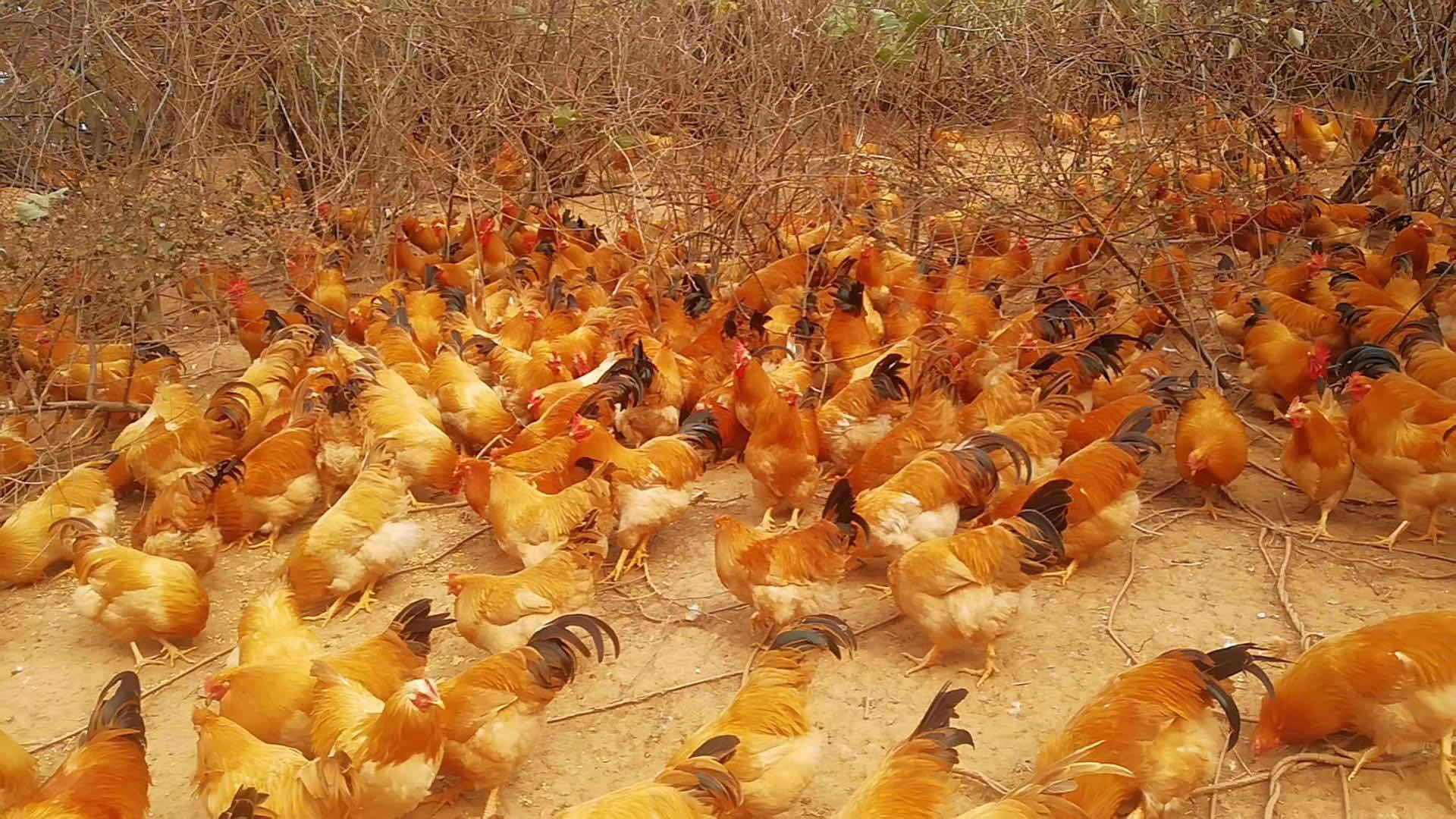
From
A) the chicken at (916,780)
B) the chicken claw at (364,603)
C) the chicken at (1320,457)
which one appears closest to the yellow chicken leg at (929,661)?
the chicken at (916,780)

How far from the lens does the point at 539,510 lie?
4664mm

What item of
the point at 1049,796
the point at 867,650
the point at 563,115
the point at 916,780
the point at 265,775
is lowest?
the point at 867,650

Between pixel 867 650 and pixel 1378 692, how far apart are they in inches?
71.7

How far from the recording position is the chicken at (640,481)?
16.1 feet

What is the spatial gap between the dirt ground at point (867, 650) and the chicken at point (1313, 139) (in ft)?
15.4

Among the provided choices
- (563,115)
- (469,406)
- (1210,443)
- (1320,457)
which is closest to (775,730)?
(1210,443)

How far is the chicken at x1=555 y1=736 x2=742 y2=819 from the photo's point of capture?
2900 mm

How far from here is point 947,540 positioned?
13.2 feet

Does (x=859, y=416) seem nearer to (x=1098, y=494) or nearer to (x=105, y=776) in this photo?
(x=1098, y=494)

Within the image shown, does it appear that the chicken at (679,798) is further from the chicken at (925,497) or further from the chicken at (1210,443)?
the chicken at (1210,443)

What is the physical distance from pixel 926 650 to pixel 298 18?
5.92 meters

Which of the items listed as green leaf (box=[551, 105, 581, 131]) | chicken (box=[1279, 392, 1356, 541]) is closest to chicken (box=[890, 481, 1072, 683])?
chicken (box=[1279, 392, 1356, 541])

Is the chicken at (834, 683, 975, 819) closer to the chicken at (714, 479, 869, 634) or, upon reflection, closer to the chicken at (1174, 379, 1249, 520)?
the chicken at (714, 479, 869, 634)

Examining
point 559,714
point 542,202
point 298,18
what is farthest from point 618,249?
point 559,714
